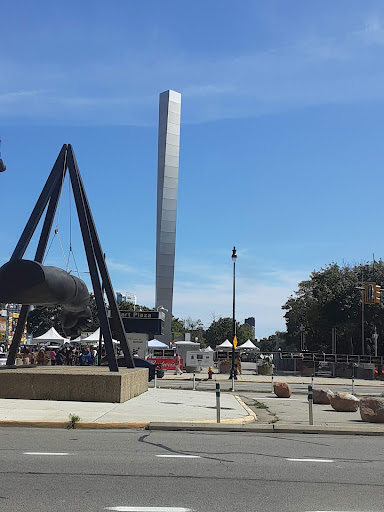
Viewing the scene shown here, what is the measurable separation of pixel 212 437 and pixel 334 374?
36.6 meters

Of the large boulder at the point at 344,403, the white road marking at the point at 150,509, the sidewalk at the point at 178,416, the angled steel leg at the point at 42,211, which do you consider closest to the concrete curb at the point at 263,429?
the sidewalk at the point at 178,416

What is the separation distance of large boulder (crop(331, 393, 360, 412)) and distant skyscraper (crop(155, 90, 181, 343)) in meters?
43.6

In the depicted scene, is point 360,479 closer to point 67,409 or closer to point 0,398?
point 67,409

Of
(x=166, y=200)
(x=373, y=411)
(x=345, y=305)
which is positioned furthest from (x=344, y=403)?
(x=166, y=200)

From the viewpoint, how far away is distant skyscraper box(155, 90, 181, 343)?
6384 cm

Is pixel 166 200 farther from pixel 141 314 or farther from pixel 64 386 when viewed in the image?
pixel 64 386

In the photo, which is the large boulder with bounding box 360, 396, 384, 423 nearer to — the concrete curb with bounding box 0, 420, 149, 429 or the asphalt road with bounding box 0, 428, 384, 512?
the asphalt road with bounding box 0, 428, 384, 512

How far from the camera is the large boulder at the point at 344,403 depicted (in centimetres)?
1894

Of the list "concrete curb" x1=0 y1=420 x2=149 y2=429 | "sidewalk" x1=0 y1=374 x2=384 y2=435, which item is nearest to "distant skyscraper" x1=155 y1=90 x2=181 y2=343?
"sidewalk" x1=0 y1=374 x2=384 y2=435

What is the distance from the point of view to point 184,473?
8195 millimetres

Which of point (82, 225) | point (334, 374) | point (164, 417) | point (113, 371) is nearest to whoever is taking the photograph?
point (164, 417)

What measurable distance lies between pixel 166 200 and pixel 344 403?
154 feet

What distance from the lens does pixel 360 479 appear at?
26.6ft

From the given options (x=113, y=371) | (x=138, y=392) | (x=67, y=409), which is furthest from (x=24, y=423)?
(x=138, y=392)
